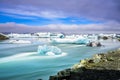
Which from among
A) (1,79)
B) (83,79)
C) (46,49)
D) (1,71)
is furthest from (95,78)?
(46,49)

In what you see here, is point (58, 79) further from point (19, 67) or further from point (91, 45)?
point (91, 45)

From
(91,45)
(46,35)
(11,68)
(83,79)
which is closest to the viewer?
(83,79)

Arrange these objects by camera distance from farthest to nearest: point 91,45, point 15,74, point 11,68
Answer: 1. point 91,45
2. point 11,68
3. point 15,74

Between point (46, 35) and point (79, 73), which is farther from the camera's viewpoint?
point (46, 35)

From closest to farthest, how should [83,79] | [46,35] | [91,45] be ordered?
1. [83,79]
2. [91,45]
3. [46,35]

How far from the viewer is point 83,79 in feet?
24.9

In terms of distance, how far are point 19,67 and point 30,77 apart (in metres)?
2.83

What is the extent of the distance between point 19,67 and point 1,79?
111 inches

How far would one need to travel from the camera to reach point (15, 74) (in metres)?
10.7

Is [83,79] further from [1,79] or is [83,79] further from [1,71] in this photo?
[1,71]

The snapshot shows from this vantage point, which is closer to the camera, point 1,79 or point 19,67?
point 1,79

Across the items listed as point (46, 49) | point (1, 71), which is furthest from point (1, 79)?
point (46, 49)

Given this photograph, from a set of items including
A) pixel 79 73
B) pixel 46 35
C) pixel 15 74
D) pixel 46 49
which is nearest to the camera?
pixel 79 73

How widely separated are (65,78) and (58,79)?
0.29 metres
